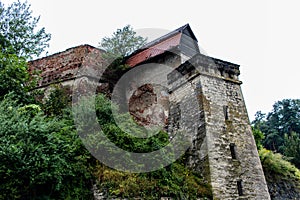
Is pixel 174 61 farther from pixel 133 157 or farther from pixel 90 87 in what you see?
pixel 133 157

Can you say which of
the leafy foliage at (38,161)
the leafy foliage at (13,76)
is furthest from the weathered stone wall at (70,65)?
the leafy foliage at (38,161)

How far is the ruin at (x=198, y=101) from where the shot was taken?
1101 centimetres

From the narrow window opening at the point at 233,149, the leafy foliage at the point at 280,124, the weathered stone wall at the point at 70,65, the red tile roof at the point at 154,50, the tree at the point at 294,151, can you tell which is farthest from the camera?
the leafy foliage at the point at 280,124

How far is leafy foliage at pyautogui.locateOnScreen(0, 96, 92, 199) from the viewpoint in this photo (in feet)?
24.2

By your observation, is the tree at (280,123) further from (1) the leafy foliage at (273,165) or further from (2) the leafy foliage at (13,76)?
(2) the leafy foliage at (13,76)

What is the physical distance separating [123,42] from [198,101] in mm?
8116

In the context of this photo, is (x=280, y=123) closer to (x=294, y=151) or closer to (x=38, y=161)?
(x=294, y=151)

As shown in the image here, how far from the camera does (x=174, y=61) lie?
14758mm

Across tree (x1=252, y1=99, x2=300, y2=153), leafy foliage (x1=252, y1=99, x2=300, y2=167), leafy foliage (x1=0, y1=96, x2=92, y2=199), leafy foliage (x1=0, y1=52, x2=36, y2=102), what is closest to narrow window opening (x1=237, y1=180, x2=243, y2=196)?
leafy foliage (x1=0, y1=96, x2=92, y2=199)

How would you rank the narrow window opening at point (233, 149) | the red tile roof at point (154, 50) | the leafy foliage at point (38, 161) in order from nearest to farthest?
the leafy foliage at point (38, 161) → the narrow window opening at point (233, 149) → the red tile roof at point (154, 50)

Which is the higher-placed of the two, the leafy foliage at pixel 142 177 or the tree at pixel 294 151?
the tree at pixel 294 151

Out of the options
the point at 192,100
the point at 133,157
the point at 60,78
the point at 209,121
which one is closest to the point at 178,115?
the point at 192,100

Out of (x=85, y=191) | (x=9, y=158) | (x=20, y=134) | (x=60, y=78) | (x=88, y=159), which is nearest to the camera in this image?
(x=9, y=158)

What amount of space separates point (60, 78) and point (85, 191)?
8957 millimetres
